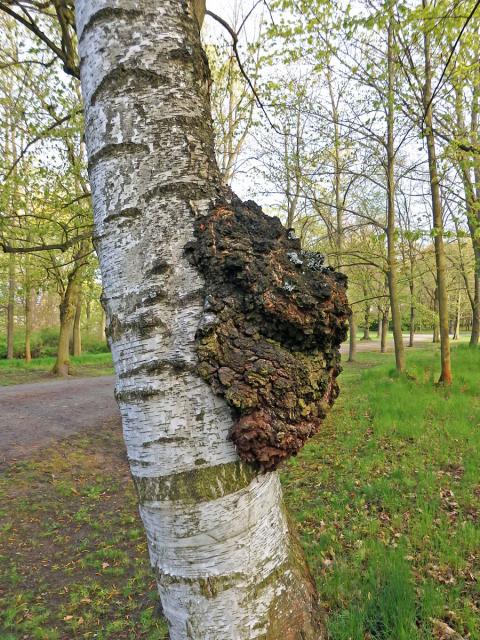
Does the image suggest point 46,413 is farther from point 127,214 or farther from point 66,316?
point 127,214

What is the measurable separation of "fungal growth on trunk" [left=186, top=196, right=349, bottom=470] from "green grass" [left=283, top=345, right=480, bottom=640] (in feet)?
5.39

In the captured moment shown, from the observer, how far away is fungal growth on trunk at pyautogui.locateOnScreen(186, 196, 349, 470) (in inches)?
39.1

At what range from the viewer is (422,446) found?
5.15m

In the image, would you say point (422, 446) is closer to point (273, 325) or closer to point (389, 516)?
point (389, 516)

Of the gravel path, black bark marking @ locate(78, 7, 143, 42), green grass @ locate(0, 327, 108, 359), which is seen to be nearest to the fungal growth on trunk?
black bark marking @ locate(78, 7, 143, 42)

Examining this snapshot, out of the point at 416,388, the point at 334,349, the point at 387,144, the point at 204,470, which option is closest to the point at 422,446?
the point at 416,388

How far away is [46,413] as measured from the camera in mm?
9070

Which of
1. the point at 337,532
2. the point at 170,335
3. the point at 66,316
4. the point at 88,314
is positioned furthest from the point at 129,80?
the point at 88,314

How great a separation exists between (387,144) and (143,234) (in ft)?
34.8

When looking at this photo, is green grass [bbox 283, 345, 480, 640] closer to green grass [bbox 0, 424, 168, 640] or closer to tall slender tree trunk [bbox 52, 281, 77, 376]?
green grass [bbox 0, 424, 168, 640]

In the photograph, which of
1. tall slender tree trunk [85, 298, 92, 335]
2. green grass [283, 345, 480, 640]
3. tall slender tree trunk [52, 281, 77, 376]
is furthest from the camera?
tall slender tree trunk [85, 298, 92, 335]

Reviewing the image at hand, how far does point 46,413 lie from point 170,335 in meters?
9.36

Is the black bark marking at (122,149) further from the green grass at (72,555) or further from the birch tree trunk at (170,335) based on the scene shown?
the green grass at (72,555)

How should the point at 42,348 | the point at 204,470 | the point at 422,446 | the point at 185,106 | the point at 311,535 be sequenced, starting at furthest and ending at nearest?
the point at 42,348 → the point at 422,446 → the point at 311,535 → the point at 185,106 → the point at 204,470
